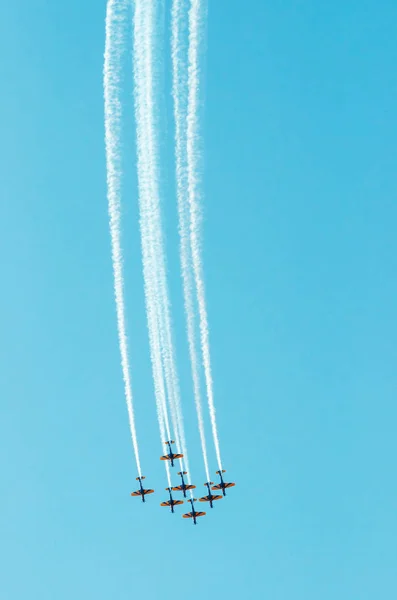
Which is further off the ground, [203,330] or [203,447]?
[203,330]

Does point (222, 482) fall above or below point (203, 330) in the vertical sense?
below

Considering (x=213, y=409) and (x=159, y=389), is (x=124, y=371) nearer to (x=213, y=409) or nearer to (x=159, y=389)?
(x=159, y=389)

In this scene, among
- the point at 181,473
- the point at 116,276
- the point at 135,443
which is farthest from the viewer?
the point at 181,473

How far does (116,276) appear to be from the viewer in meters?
27.0

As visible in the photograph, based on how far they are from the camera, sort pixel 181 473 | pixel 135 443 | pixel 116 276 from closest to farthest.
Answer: pixel 116 276
pixel 135 443
pixel 181 473

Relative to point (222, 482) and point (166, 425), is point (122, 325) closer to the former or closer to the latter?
point (166, 425)

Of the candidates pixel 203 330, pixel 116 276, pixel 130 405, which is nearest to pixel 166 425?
pixel 130 405

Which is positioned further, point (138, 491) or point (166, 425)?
point (138, 491)

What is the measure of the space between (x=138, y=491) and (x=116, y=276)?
9838mm

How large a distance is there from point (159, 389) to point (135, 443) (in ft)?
10.3

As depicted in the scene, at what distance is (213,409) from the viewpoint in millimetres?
27844

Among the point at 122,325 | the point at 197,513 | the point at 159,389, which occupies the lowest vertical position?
the point at 197,513

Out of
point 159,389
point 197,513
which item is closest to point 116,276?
point 159,389

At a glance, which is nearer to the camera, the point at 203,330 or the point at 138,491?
the point at 203,330
